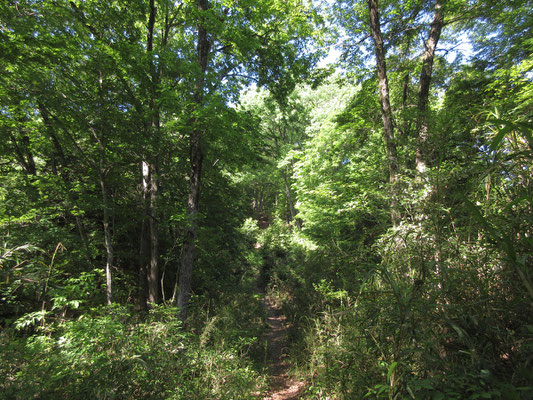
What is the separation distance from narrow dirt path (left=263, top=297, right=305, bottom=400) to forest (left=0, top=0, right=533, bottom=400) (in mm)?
76

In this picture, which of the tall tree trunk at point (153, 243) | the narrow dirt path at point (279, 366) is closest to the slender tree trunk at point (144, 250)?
the tall tree trunk at point (153, 243)

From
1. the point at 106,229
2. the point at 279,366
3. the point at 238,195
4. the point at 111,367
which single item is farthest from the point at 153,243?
the point at 279,366

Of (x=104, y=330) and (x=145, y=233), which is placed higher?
(x=145, y=233)

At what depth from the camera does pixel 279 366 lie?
6.27m

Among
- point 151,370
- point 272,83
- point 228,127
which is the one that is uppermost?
point 272,83

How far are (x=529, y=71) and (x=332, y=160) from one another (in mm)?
5213

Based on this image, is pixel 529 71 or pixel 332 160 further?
pixel 332 160

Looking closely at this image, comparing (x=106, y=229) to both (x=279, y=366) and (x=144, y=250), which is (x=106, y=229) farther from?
(x=279, y=366)

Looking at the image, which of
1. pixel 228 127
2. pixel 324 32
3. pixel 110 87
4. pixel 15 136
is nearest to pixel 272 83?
pixel 324 32

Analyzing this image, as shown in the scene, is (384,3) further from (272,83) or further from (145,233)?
(145,233)

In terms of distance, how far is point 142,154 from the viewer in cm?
557

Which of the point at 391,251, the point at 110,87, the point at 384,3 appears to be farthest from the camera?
the point at 384,3

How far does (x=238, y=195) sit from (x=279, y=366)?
20.4 feet

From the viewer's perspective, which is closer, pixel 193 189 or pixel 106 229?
pixel 106 229
